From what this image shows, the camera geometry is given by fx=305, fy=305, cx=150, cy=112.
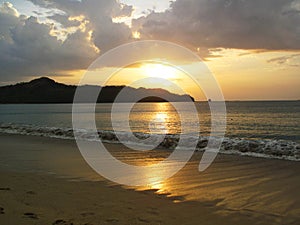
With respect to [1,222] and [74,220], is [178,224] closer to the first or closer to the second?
[74,220]

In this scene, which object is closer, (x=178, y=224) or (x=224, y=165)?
(x=178, y=224)

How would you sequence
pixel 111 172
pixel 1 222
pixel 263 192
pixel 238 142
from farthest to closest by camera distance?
pixel 238 142 < pixel 111 172 < pixel 263 192 < pixel 1 222

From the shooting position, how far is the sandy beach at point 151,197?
5.48 meters

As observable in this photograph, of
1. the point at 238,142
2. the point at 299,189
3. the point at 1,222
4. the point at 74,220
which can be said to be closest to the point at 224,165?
the point at 299,189

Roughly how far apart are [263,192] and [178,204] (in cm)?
250

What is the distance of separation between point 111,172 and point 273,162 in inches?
268

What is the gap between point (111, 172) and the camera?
383 inches

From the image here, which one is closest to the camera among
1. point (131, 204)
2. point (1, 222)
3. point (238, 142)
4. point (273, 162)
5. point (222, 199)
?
point (1, 222)

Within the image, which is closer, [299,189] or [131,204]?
[131,204]

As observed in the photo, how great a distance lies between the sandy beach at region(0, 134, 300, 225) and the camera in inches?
216

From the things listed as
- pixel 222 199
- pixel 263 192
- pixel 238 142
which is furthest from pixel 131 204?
pixel 238 142

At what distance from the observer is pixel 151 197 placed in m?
6.96

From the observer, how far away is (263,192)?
24.9 ft

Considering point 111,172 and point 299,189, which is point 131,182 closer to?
point 111,172
